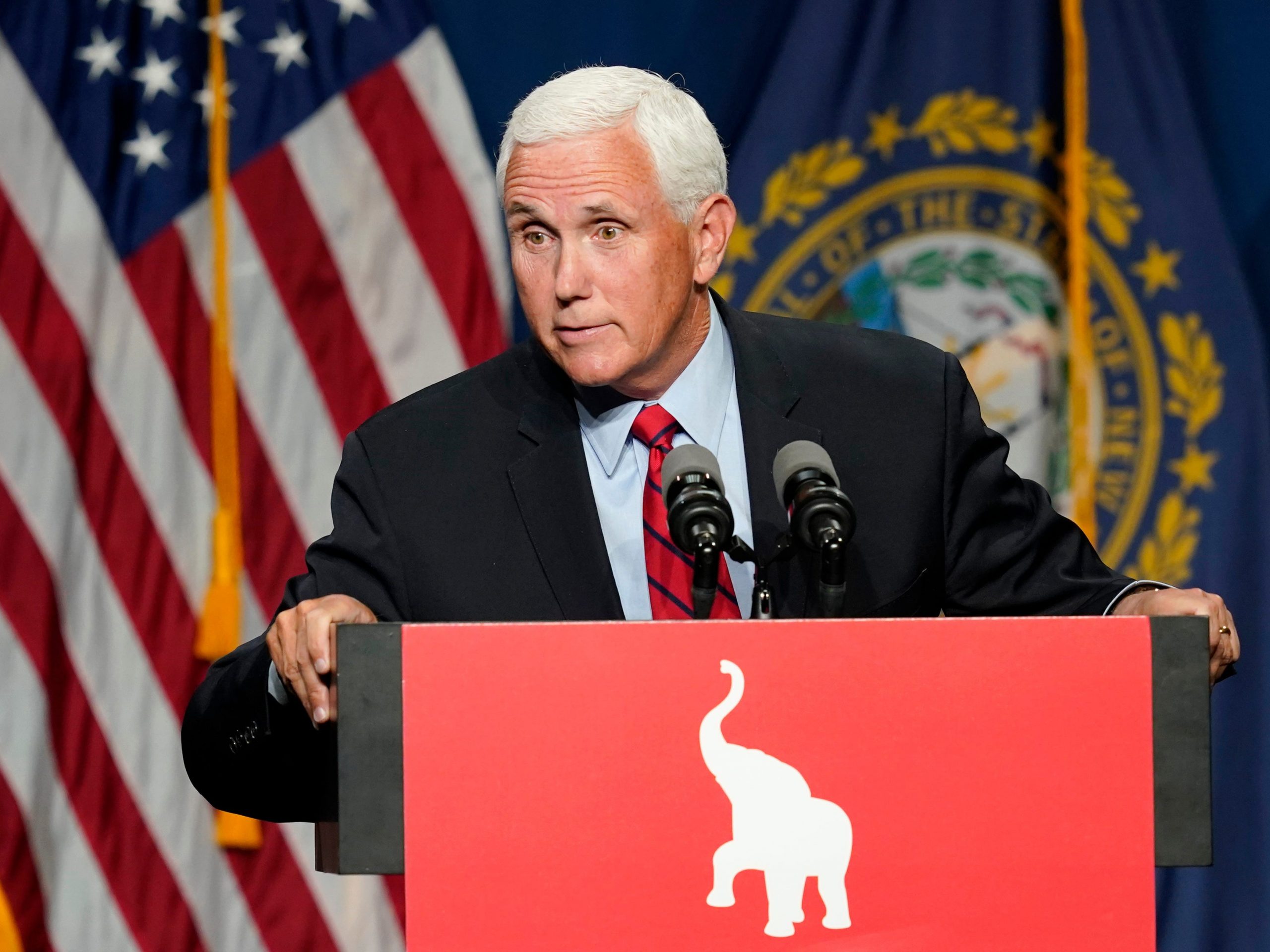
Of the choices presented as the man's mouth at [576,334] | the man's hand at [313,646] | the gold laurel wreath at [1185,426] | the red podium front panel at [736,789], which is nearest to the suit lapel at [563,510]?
the man's mouth at [576,334]

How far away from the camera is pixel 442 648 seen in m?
1.31

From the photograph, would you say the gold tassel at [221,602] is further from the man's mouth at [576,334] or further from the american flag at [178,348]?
the man's mouth at [576,334]

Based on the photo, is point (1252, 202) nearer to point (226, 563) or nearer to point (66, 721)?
point (226, 563)

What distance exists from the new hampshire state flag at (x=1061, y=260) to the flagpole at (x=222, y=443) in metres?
1.21

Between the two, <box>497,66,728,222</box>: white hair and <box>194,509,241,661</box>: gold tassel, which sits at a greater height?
<box>497,66,728,222</box>: white hair

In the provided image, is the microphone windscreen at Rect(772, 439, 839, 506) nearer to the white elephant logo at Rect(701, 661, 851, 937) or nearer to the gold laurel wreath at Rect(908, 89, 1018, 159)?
the white elephant logo at Rect(701, 661, 851, 937)

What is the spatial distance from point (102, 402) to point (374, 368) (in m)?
0.63

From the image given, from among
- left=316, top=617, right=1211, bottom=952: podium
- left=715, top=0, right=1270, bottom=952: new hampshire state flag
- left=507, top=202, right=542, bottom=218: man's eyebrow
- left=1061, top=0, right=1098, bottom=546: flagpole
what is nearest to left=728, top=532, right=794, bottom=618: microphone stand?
Answer: left=316, top=617, right=1211, bottom=952: podium

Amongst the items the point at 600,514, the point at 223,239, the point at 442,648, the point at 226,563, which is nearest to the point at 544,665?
the point at 442,648

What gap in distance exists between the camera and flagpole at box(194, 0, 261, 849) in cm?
344

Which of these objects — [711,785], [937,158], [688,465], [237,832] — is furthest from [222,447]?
[711,785]

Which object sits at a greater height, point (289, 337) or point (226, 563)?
point (289, 337)

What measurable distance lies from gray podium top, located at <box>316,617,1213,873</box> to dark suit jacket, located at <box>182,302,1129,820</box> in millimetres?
427

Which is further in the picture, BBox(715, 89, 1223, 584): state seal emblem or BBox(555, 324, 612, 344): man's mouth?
BBox(715, 89, 1223, 584): state seal emblem
